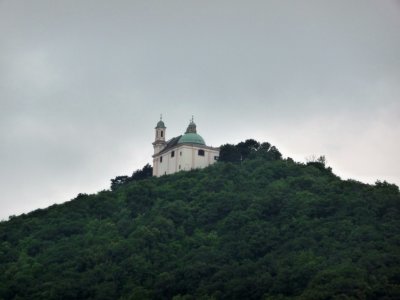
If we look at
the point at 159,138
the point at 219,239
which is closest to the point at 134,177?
the point at 159,138

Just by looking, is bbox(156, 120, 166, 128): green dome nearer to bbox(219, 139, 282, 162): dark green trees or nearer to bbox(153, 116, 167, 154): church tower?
bbox(153, 116, 167, 154): church tower

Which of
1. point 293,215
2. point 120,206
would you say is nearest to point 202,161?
point 120,206

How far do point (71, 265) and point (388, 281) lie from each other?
26807 mm

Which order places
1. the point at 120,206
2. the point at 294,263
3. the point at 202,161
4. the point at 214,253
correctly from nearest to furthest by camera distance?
1. the point at 294,263
2. the point at 214,253
3. the point at 120,206
4. the point at 202,161

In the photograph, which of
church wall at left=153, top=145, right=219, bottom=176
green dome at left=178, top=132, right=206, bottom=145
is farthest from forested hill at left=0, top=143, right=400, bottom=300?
green dome at left=178, top=132, right=206, bottom=145

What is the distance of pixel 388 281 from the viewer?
69.6 m

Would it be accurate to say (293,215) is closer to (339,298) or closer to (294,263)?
(294,263)

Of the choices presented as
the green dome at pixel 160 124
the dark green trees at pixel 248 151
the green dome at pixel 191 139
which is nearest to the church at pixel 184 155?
the green dome at pixel 191 139

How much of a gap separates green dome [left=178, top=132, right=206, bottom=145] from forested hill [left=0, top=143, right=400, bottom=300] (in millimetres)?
2791

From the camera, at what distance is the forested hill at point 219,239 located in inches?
2849

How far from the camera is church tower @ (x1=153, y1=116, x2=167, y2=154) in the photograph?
106 meters

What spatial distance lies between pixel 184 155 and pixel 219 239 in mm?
18286

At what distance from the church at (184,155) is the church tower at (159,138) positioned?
1.93 feet

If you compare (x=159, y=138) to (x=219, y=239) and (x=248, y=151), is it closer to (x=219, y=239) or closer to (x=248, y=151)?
(x=248, y=151)
